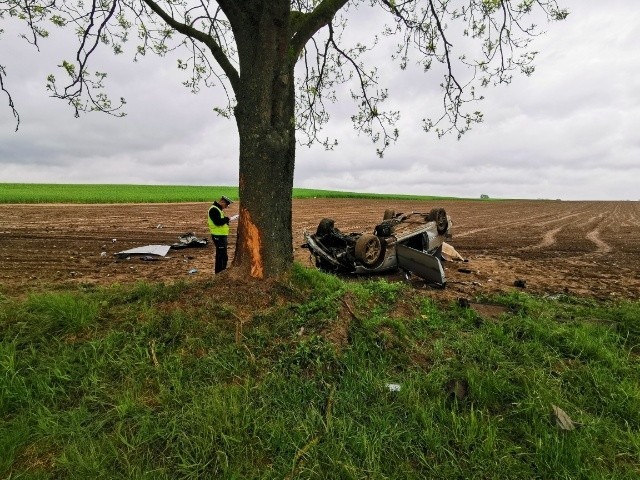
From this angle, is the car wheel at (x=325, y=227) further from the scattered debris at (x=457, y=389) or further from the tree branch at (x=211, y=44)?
the scattered debris at (x=457, y=389)

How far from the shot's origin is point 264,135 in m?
4.55

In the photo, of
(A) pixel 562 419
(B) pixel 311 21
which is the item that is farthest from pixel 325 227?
(A) pixel 562 419

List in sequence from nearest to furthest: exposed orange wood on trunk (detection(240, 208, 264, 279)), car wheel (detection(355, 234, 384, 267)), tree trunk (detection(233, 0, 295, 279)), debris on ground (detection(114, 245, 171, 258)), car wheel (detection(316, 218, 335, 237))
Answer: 1. tree trunk (detection(233, 0, 295, 279))
2. exposed orange wood on trunk (detection(240, 208, 264, 279))
3. car wheel (detection(355, 234, 384, 267))
4. car wheel (detection(316, 218, 335, 237))
5. debris on ground (detection(114, 245, 171, 258))

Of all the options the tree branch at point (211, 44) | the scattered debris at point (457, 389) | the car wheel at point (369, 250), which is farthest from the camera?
the car wheel at point (369, 250)

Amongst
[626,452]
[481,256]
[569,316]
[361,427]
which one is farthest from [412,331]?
[481,256]

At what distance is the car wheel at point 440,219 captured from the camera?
8977mm

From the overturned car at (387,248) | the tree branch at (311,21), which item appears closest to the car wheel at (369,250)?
the overturned car at (387,248)

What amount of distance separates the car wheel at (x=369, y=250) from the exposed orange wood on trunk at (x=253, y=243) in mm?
2728

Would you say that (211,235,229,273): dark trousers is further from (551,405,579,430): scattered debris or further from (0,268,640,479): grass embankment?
(551,405,579,430): scattered debris

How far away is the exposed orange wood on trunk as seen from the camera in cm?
470

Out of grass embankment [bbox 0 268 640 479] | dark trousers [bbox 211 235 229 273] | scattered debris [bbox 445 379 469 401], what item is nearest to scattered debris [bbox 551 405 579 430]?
grass embankment [bbox 0 268 640 479]

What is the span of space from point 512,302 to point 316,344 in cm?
363

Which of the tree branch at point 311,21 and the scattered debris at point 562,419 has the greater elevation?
the tree branch at point 311,21

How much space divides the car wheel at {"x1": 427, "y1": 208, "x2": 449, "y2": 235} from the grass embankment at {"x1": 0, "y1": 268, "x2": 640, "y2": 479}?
4.35 metres
